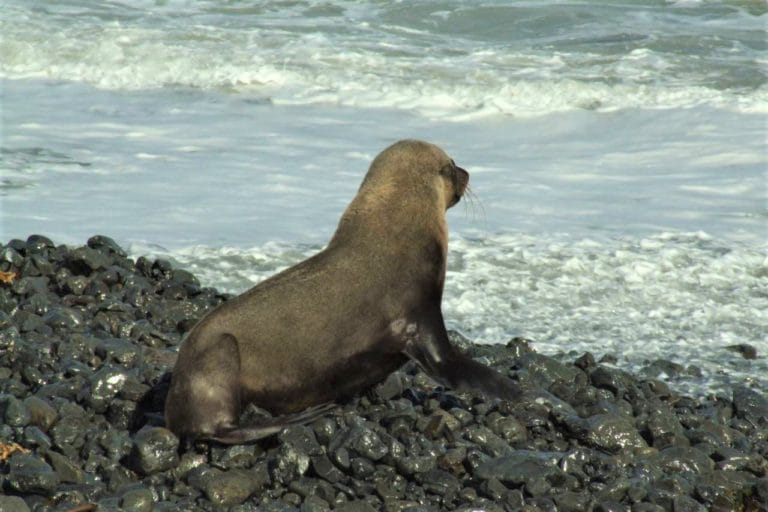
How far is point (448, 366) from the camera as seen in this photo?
5.13m

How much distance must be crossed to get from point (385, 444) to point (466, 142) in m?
8.07

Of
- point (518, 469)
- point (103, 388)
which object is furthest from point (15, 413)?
point (518, 469)

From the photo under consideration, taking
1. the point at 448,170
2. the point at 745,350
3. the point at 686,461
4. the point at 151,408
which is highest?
the point at 448,170

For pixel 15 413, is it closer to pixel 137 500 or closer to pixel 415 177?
pixel 137 500

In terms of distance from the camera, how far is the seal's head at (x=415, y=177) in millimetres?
5629

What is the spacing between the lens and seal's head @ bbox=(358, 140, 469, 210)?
5.63 meters

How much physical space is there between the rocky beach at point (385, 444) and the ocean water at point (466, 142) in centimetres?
81

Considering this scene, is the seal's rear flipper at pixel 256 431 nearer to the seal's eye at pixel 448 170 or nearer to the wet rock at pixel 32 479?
the wet rock at pixel 32 479

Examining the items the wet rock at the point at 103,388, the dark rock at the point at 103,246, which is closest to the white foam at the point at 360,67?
the dark rock at the point at 103,246

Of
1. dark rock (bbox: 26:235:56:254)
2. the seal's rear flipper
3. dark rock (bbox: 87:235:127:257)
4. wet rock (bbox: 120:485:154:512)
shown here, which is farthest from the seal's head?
dark rock (bbox: 26:235:56:254)

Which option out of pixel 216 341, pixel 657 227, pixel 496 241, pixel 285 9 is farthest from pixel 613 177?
pixel 285 9

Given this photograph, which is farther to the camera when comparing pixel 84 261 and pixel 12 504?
pixel 84 261

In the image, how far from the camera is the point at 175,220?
9406 mm

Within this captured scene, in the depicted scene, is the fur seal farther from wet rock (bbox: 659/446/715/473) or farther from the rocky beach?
wet rock (bbox: 659/446/715/473)
